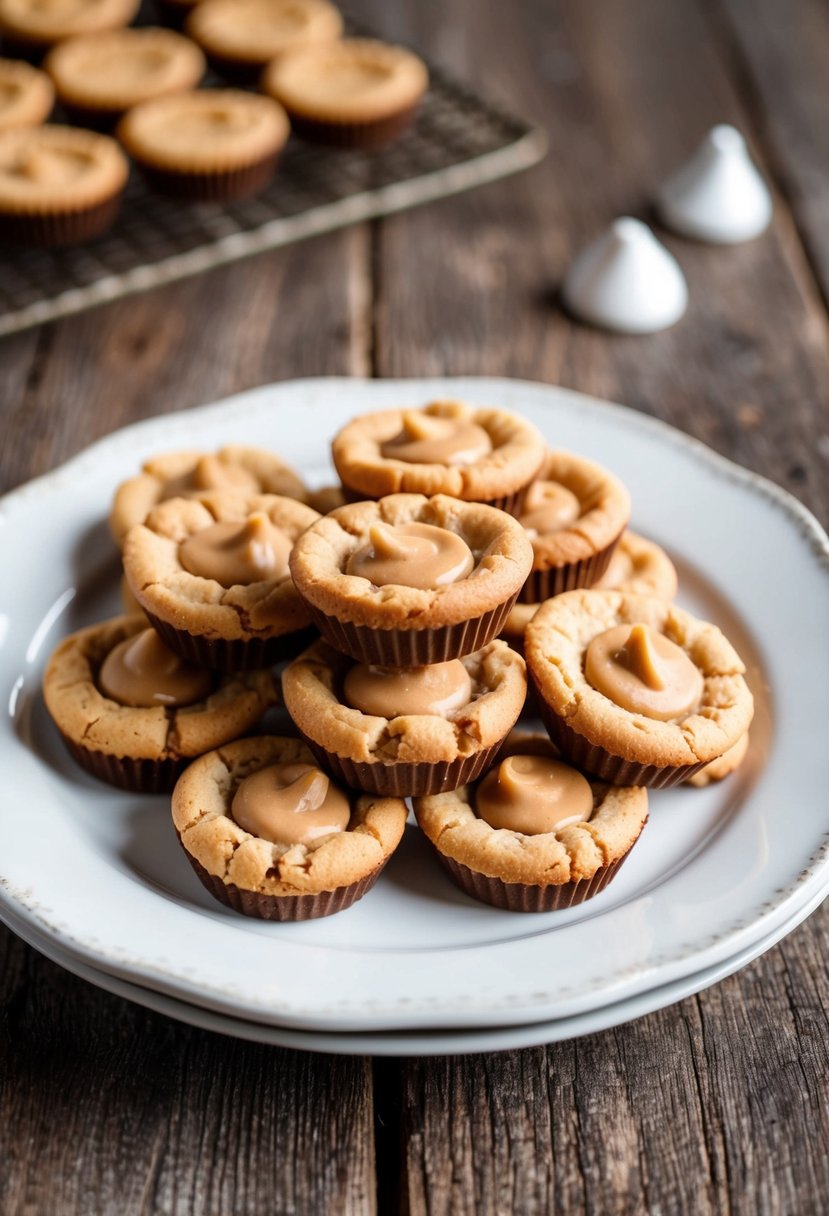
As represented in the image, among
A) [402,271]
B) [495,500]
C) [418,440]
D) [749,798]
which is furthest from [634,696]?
[402,271]

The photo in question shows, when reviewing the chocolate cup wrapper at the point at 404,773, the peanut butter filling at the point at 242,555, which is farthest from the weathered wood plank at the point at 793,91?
the chocolate cup wrapper at the point at 404,773

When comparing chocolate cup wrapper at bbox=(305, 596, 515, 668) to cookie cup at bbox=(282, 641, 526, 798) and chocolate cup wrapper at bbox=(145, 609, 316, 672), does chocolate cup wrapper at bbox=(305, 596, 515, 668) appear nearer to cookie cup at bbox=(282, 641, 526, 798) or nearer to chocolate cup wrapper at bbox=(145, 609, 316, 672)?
cookie cup at bbox=(282, 641, 526, 798)

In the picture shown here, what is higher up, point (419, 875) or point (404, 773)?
point (404, 773)

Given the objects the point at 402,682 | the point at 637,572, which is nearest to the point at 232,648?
the point at 402,682

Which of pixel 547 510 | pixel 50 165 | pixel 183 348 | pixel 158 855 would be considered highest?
pixel 547 510

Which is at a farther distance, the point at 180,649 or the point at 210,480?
the point at 210,480

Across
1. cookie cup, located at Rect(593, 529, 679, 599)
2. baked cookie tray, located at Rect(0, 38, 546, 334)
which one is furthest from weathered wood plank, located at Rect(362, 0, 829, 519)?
cookie cup, located at Rect(593, 529, 679, 599)

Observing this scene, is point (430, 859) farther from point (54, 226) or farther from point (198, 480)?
point (54, 226)

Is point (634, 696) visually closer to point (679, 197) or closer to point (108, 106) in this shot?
point (679, 197)

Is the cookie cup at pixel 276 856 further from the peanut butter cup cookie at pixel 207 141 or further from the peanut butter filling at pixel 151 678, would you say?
the peanut butter cup cookie at pixel 207 141
